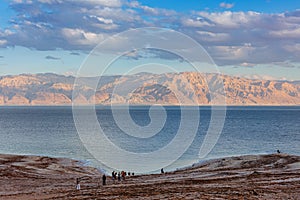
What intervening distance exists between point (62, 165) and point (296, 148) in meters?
60.3

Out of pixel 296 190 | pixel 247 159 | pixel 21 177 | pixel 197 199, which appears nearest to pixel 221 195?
pixel 197 199

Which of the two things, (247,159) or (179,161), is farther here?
(179,161)

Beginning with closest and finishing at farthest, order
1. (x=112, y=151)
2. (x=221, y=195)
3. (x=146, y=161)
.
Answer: (x=221, y=195)
(x=146, y=161)
(x=112, y=151)

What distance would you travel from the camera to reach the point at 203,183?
3816cm

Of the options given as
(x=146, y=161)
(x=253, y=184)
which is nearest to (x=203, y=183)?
(x=253, y=184)

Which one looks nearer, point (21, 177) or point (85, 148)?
point (21, 177)

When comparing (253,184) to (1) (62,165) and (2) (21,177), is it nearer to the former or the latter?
(2) (21,177)

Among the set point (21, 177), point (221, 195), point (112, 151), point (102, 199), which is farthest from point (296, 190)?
point (112, 151)

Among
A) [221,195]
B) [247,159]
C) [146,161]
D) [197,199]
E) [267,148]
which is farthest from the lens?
[267,148]

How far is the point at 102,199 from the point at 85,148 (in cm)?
7689

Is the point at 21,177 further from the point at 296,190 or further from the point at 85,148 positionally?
the point at 85,148

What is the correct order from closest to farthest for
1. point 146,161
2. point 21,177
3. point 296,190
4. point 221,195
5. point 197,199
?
point 197,199
point 221,195
point 296,190
point 21,177
point 146,161

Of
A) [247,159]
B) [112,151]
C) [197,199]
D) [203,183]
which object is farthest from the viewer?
[112,151]

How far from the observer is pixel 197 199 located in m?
27.0
